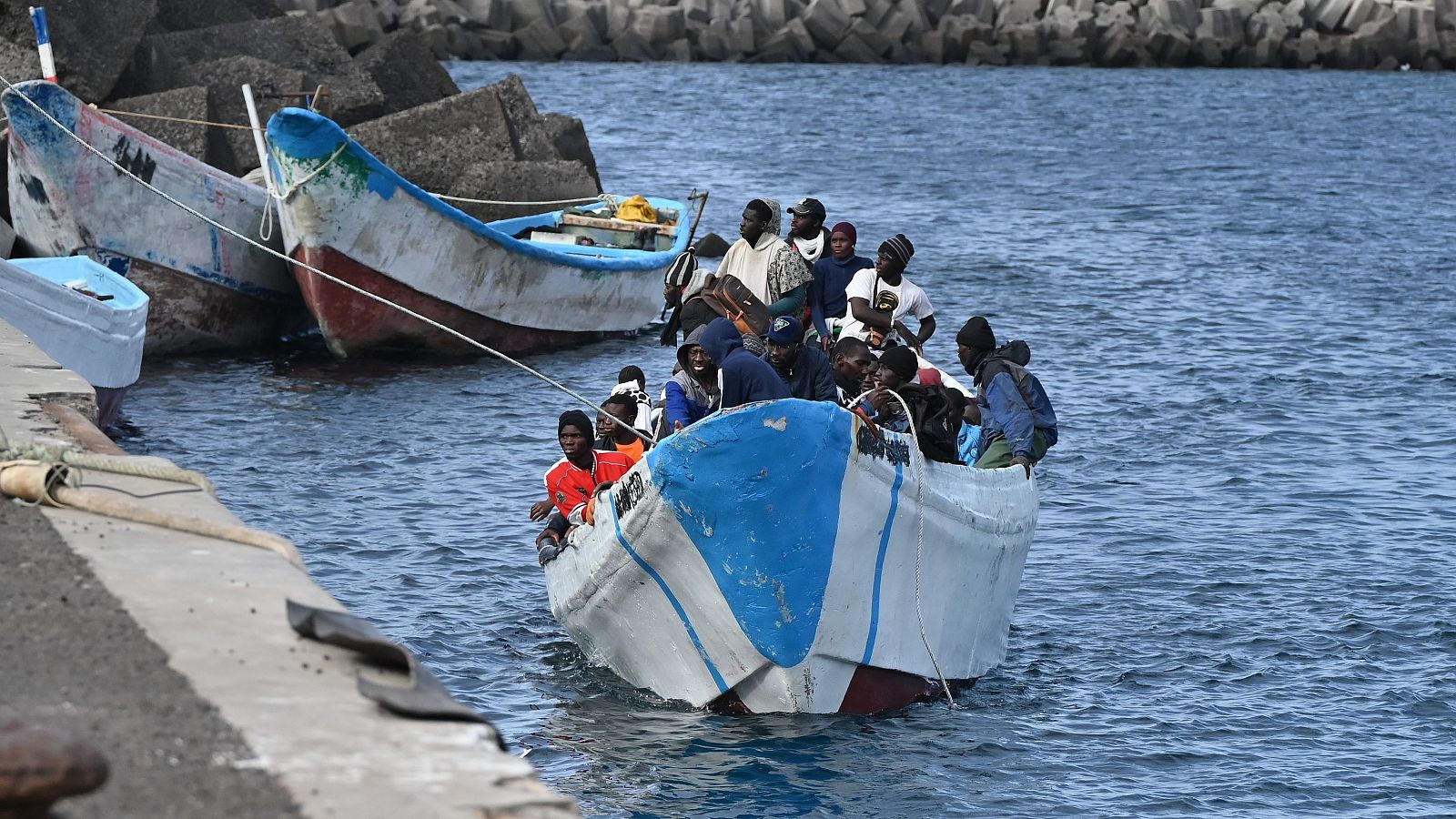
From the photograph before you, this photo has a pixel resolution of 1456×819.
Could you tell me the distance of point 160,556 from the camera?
19.2 feet

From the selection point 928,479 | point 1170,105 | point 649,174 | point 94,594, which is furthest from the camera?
point 1170,105

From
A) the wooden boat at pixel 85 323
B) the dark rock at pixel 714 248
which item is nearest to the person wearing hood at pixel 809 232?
the wooden boat at pixel 85 323

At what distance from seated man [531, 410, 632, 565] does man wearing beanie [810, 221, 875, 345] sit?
2847 millimetres

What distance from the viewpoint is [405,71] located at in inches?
992

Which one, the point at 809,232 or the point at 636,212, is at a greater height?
the point at 809,232

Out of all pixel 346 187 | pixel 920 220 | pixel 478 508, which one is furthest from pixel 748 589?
pixel 920 220

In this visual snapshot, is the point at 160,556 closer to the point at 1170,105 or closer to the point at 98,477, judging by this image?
the point at 98,477

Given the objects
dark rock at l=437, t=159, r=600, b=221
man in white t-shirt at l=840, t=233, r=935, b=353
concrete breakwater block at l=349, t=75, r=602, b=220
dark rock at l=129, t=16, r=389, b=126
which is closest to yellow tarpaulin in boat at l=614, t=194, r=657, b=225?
dark rock at l=437, t=159, r=600, b=221

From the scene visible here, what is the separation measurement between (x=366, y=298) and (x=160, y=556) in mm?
12118

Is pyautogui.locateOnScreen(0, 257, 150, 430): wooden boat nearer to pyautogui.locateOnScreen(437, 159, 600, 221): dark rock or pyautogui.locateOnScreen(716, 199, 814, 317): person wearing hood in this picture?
pyautogui.locateOnScreen(716, 199, 814, 317): person wearing hood

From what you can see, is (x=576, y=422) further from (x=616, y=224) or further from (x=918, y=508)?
(x=616, y=224)

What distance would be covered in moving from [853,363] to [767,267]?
1.90 meters

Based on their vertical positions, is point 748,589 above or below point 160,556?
below

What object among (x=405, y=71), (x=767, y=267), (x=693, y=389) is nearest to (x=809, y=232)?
(x=767, y=267)
